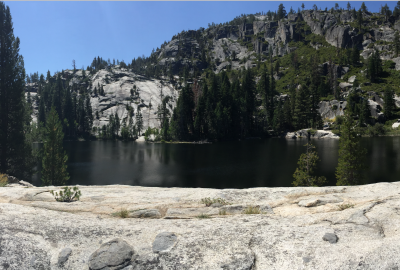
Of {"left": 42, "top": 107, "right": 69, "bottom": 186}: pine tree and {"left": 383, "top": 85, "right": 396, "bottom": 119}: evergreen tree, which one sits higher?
{"left": 383, "top": 85, "right": 396, "bottom": 119}: evergreen tree

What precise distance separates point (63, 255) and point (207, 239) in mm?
2988

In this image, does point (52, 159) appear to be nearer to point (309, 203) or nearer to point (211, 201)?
point (211, 201)

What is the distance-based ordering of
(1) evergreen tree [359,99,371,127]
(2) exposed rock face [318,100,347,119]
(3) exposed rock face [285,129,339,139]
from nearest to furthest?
(3) exposed rock face [285,129,339,139] < (1) evergreen tree [359,99,371,127] < (2) exposed rock face [318,100,347,119]

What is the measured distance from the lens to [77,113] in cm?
15150

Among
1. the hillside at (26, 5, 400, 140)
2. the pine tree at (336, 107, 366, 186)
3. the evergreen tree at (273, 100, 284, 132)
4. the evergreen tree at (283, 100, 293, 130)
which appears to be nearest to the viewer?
the pine tree at (336, 107, 366, 186)

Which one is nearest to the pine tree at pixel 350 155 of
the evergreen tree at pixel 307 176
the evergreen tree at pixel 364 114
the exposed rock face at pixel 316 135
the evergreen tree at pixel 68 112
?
the evergreen tree at pixel 307 176

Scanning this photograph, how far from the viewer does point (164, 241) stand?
5020 millimetres

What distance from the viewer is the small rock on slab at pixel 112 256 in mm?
4410

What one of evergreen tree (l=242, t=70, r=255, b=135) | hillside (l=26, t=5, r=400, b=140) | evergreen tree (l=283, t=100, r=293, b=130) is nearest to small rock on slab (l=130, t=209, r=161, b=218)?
hillside (l=26, t=5, r=400, b=140)

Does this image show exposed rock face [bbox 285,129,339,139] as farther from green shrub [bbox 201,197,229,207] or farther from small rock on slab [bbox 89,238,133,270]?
small rock on slab [bbox 89,238,133,270]

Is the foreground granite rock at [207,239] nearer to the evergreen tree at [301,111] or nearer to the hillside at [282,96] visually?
the hillside at [282,96]

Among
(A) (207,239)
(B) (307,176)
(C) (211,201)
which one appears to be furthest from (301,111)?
(A) (207,239)

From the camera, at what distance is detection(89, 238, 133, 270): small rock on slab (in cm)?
441

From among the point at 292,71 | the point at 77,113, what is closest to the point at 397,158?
the point at 292,71
